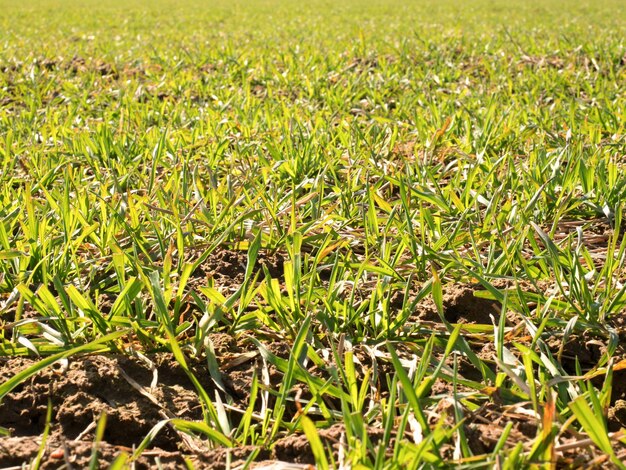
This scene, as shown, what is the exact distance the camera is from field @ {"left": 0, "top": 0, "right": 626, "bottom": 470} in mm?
1202

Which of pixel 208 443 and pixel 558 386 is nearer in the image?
pixel 208 443

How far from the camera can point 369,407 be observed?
1307 millimetres

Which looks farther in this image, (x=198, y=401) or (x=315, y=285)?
(x=315, y=285)

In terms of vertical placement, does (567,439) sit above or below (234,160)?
below

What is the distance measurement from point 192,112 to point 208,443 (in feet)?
8.30

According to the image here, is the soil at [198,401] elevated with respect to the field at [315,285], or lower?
lower

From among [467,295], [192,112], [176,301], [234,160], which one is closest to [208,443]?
[176,301]

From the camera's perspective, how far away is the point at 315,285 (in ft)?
5.66

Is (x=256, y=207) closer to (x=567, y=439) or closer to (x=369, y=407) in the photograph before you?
(x=369, y=407)

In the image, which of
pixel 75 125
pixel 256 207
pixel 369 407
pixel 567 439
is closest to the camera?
pixel 567 439

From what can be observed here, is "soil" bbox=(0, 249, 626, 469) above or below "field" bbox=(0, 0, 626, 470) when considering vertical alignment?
below

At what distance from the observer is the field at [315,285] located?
1202mm

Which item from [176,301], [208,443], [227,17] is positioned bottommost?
[208,443]

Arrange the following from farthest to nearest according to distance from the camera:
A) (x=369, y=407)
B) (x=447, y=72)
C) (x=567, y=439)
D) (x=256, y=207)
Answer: (x=447, y=72) → (x=256, y=207) → (x=369, y=407) → (x=567, y=439)
